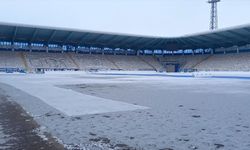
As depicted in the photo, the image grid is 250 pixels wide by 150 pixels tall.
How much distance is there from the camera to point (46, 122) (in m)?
8.02

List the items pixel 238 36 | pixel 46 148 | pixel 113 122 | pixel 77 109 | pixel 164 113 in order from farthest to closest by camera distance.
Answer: pixel 238 36
pixel 77 109
pixel 164 113
pixel 113 122
pixel 46 148

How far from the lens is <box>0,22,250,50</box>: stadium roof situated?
56250 mm

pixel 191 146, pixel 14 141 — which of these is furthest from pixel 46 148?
pixel 191 146

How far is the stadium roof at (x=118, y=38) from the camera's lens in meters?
56.2

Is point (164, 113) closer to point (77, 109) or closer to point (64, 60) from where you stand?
point (77, 109)

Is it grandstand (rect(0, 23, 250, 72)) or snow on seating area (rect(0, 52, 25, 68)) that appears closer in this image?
snow on seating area (rect(0, 52, 25, 68))

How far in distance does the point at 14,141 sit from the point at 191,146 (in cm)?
385

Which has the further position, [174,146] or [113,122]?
[113,122]

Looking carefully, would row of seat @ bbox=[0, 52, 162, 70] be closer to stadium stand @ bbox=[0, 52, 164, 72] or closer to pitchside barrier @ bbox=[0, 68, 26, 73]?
stadium stand @ bbox=[0, 52, 164, 72]

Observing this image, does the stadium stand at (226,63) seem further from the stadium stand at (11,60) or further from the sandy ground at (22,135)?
the sandy ground at (22,135)

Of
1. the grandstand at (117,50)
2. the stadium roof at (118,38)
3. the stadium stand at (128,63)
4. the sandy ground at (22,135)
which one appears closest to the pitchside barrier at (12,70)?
the grandstand at (117,50)

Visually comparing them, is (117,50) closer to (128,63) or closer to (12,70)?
(128,63)

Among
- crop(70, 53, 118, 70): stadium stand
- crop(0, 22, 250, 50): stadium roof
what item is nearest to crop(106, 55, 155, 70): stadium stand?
crop(70, 53, 118, 70): stadium stand

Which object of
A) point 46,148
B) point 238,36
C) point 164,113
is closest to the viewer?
point 46,148
